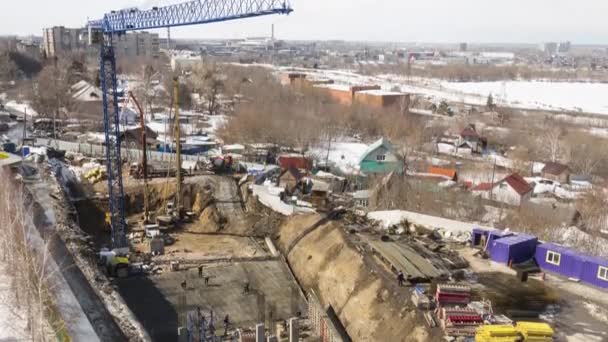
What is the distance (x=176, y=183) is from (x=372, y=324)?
9.92 metres

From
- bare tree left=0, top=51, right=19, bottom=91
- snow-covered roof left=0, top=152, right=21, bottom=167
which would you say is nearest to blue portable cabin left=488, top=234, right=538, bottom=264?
snow-covered roof left=0, top=152, right=21, bottom=167

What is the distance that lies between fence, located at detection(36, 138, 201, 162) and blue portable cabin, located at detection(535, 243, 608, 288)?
14.1m

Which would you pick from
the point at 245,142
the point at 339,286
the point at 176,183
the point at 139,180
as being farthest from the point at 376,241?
the point at 245,142

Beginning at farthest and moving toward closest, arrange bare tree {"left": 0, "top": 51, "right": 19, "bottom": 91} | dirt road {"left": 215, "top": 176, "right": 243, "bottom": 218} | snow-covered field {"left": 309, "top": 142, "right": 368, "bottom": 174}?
bare tree {"left": 0, "top": 51, "right": 19, "bottom": 91}, snow-covered field {"left": 309, "top": 142, "right": 368, "bottom": 174}, dirt road {"left": 215, "top": 176, "right": 243, "bottom": 218}

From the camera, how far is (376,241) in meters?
12.6

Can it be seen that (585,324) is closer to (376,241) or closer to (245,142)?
(376,241)

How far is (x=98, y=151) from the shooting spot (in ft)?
77.4

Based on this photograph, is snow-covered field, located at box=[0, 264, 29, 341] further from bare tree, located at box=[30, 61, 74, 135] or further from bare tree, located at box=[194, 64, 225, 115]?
bare tree, located at box=[194, 64, 225, 115]

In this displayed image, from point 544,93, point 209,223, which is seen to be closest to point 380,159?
point 209,223

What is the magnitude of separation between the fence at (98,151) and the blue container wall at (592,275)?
14912mm

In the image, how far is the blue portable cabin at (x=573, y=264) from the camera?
1064 centimetres

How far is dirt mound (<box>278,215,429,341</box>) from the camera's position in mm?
9703

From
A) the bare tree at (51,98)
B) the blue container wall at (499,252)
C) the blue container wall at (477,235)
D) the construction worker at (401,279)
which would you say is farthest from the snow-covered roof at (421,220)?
the bare tree at (51,98)

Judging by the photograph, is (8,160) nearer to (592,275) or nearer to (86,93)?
(86,93)
